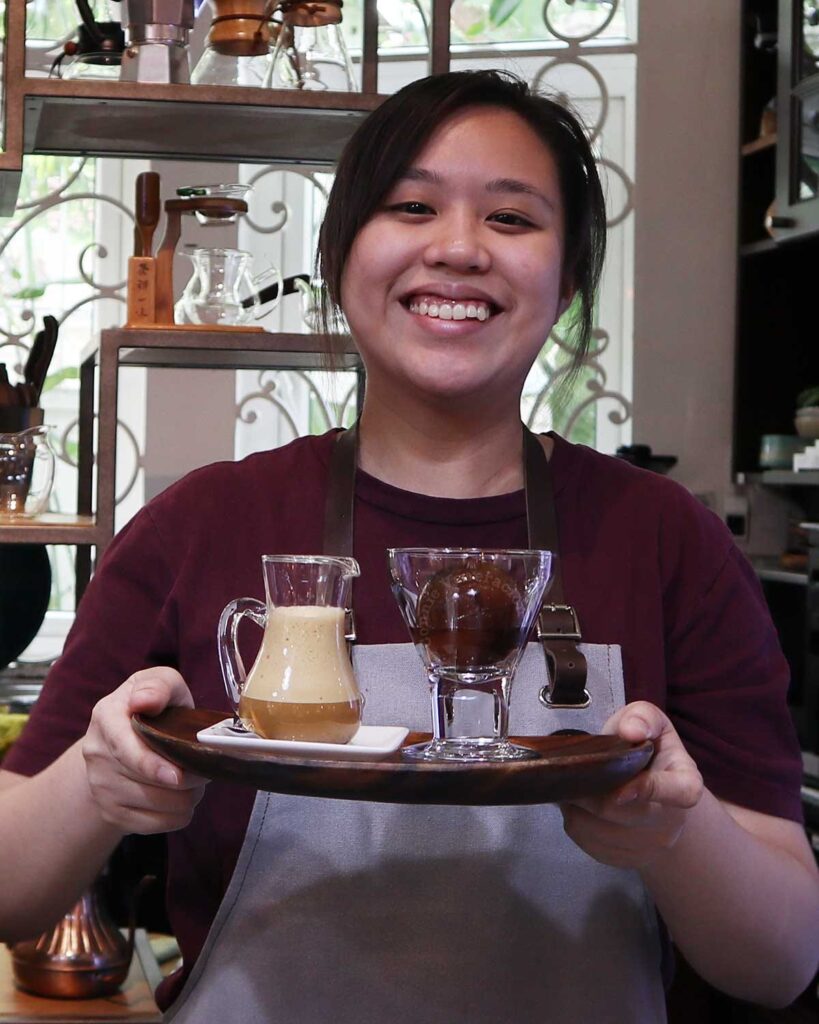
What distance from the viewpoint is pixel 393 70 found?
3582 millimetres

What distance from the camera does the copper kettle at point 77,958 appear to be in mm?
1875

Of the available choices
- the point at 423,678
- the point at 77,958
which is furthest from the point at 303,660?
the point at 77,958

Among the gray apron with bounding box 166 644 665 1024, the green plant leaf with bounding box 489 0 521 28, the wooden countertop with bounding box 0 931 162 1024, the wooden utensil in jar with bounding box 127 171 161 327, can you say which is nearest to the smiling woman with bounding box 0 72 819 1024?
the gray apron with bounding box 166 644 665 1024

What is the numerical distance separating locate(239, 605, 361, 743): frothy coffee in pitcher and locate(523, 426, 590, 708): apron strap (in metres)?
0.22

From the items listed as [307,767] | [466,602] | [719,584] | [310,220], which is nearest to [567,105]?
[719,584]

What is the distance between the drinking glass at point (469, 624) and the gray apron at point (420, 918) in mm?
174

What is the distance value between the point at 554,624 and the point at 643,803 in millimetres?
292

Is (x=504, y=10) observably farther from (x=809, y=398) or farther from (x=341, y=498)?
(x=341, y=498)

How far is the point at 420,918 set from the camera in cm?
123

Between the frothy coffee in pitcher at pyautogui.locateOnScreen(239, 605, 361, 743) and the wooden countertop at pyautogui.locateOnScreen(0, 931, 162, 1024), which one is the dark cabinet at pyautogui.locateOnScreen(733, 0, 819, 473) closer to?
the wooden countertop at pyautogui.locateOnScreen(0, 931, 162, 1024)

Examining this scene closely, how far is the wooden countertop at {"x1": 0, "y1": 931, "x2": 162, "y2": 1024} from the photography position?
5.93ft

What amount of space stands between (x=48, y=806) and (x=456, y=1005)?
0.37 m

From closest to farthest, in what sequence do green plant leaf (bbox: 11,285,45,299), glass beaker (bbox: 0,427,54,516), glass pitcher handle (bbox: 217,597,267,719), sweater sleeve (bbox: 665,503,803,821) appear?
glass pitcher handle (bbox: 217,597,267,719) < sweater sleeve (bbox: 665,503,803,821) < glass beaker (bbox: 0,427,54,516) < green plant leaf (bbox: 11,285,45,299)

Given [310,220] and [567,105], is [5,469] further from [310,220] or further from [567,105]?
[310,220]
